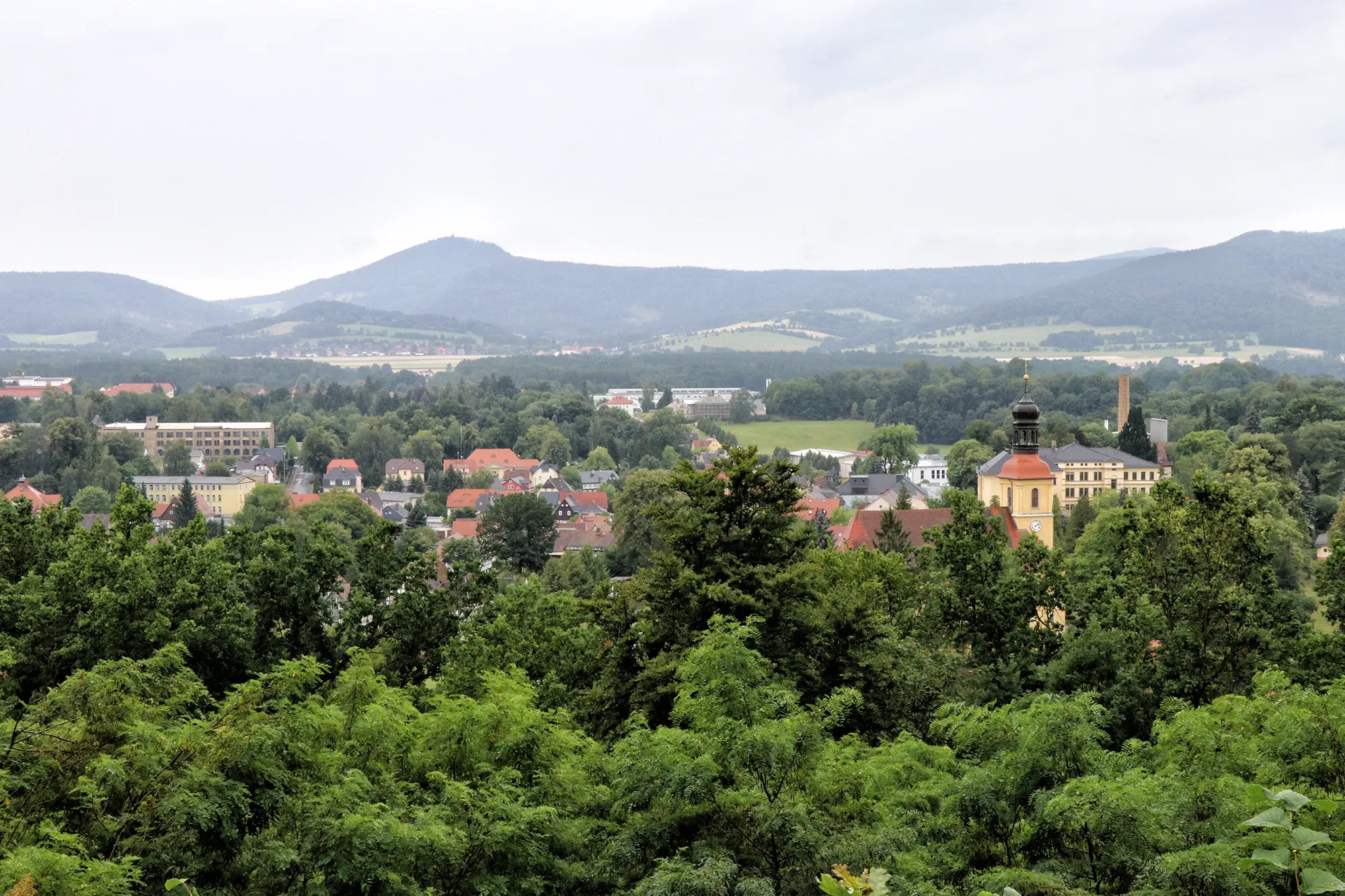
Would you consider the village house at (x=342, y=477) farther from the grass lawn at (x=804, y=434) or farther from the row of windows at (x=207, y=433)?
the grass lawn at (x=804, y=434)

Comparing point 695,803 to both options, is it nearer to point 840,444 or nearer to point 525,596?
point 525,596

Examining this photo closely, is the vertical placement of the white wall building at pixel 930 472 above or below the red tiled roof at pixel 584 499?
below

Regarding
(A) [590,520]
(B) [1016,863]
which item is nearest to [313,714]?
(B) [1016,863]

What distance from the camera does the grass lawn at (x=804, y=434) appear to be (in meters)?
146

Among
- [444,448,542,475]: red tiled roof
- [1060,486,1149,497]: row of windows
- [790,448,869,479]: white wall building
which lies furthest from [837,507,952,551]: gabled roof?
[444,448,542,475]: red tiled roof

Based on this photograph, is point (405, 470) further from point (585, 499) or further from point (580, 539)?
point (580, 539)

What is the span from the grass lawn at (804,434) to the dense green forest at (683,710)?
372 feet

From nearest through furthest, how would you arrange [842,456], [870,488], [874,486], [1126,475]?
1. [1126,475]
2. [870,488]
3. [874,486]
4. [842,456]

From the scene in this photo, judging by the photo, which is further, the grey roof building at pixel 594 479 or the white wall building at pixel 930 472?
the grey roof building at pixel 594 479

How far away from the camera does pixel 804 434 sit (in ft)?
509

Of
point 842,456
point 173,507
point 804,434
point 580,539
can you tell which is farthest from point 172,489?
point 804,434

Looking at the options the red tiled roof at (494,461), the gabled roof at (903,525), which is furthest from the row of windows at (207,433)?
the gabled roof at (903,525)

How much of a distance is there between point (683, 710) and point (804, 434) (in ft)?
459

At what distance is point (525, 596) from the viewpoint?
26984 millimetres
